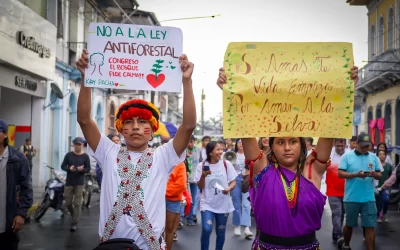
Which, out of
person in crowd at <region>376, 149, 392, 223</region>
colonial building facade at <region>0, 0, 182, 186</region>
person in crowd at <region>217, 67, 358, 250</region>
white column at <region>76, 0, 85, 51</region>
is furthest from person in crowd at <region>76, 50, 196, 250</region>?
white column at <region>76, 0, 85, 51</region>

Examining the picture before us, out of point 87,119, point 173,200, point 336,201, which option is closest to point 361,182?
point 336,201

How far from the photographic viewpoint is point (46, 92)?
20406 mm

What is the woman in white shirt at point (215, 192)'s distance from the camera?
7.85 m

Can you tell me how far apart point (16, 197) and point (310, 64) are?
3.12 metres

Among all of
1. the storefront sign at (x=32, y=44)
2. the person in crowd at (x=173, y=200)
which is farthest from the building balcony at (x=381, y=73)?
the person in crowd at (x=173, y=200)

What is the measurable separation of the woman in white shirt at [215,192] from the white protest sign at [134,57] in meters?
3.82

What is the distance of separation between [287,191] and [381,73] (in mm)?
25471

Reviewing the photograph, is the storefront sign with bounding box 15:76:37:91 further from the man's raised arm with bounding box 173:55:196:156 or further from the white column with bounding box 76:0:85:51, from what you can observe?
the man's raised arm with bounding box 173:55:196:156

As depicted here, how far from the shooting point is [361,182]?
8367 millimetres

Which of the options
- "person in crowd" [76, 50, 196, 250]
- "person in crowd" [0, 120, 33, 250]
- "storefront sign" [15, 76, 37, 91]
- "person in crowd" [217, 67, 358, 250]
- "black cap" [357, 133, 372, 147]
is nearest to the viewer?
"person in crowd" [76, 50, 196, 250]

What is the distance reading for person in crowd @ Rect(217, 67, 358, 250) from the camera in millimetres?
4156

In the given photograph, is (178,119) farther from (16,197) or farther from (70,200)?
(16,197)

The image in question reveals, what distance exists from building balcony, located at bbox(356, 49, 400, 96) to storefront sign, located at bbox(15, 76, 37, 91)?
1347 centimetres

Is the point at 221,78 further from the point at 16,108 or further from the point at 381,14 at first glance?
the point at 381,14
